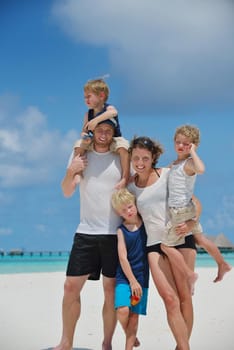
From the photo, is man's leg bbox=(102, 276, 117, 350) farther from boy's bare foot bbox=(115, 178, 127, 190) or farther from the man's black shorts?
boy's bare foot bbox=(115, 178, 127, 190)

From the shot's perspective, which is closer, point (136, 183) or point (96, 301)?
point (136, 183)

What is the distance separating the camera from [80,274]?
4.68 metres

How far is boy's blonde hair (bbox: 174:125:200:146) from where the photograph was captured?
13.9 feet

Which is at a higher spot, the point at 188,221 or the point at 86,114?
the point at 86,114

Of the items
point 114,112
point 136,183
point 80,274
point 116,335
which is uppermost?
point 114,112

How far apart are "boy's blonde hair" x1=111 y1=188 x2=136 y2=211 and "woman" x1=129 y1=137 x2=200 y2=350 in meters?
0.06

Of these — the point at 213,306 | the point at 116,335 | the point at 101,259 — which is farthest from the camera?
the point at 213,306

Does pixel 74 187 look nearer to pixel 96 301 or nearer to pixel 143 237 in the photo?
pixel 143 237

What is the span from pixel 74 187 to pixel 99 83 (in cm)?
80

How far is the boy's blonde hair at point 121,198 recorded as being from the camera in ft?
14.2

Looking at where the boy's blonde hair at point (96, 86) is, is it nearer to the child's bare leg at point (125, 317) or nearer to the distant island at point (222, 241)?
the child's bare leg at point (125, 317)

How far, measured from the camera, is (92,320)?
683 cm

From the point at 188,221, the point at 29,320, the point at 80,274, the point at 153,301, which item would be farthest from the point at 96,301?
the point at 188,221

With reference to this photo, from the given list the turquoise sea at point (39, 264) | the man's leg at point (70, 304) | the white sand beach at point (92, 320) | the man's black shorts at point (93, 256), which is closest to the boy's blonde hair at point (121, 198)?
the man's black shorts at point (93, 256)
